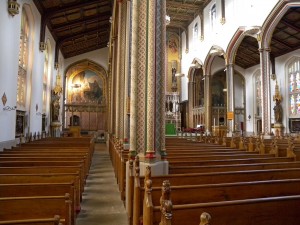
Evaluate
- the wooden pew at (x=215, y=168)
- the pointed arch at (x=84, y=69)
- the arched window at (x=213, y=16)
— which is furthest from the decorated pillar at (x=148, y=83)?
the pointed arch at (x=84, y=69)

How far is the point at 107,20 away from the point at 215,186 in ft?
54.6

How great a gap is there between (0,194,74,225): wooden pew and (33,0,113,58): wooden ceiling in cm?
1180

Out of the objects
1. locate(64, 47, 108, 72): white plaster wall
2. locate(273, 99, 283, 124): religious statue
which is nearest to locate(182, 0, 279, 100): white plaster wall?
locate(273, 99, 283, 124): religious statue

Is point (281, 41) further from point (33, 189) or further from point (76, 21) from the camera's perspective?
point (33, 189)

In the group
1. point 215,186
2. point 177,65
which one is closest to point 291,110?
point 177,65

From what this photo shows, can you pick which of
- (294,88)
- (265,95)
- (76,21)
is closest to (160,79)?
(265,95)

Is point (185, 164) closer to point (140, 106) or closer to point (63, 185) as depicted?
point (140, 106)

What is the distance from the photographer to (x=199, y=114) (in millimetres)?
22594

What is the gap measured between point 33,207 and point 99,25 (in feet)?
55.7

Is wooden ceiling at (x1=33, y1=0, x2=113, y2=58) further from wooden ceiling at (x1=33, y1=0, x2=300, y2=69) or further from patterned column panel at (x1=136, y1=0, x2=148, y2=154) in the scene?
patterned column panel at (x1=136, y1=0, x2=148, y2=154)

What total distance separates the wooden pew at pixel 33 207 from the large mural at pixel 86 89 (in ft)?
73.0

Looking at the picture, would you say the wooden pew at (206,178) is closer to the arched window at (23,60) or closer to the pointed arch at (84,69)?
the arched window at (23,60)

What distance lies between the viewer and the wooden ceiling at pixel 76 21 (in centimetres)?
1362

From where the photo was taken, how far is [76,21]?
52.4 feet
